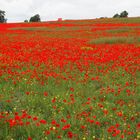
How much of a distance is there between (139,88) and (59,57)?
7.33 meters

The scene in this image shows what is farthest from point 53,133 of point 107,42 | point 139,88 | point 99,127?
point 107,42

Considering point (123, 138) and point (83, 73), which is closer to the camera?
point (123, 138)

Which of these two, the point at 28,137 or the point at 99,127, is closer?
the point at 28,137

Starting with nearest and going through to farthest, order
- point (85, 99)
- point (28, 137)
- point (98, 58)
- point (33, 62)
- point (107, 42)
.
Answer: point (28, 137) → point (85, 99) → point (33, 62) → point (98, 58) → point (107, 42)

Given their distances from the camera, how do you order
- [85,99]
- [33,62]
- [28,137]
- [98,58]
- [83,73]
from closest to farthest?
[28,137]
[85,99]
[83,73]
[33,62]
[98,58]

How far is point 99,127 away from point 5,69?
289 inches

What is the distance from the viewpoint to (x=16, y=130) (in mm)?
8188

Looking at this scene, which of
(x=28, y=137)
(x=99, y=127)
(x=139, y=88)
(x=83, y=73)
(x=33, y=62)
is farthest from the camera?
(x=33, y=62)

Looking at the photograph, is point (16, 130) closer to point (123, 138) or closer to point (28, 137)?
point (28, 137)

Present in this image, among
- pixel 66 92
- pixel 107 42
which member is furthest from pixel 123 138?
pixel 107 42

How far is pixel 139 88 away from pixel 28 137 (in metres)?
5.50

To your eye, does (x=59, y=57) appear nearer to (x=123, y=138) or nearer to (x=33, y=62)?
(x=33, y=62)

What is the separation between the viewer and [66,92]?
11.6m

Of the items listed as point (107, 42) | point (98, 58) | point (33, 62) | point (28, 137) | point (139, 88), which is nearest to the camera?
point (28, 137)
